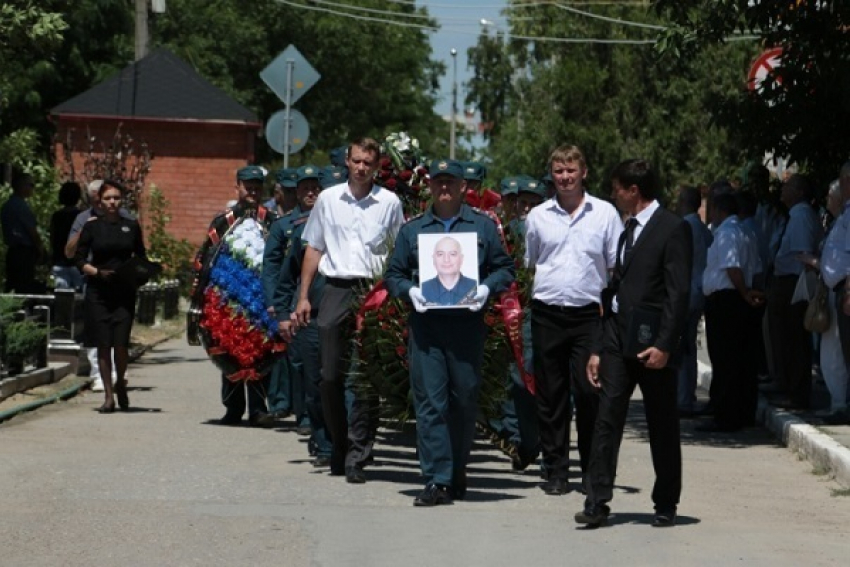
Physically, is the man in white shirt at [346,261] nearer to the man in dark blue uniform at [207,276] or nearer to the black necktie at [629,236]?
the black necktie at [629,236]

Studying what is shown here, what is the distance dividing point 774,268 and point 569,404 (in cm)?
582

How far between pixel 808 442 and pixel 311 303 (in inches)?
149

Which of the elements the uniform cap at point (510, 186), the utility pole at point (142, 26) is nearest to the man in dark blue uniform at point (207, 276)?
the uniform cap at point (510, 186)

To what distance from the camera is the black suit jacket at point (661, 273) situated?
10602mm

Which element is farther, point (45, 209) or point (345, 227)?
point (45, 209)

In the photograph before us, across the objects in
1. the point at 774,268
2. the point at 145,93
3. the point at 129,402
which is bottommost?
the point at 129,402

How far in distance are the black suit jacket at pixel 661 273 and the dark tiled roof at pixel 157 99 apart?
3232 cm

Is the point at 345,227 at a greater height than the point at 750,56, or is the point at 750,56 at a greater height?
the point at 750,56

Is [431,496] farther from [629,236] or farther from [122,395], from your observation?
[122,395]

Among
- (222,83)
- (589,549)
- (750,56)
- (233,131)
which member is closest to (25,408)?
(589,549)

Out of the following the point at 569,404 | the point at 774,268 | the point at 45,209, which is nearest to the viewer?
the point at 569,404

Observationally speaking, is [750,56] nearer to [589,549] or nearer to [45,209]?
[45,209]

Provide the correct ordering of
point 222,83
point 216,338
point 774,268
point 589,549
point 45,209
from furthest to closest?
point 222,83, point 45,209, point 774,268, point 216,338, point 589,549

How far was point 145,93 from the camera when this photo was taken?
4328 centimetres
